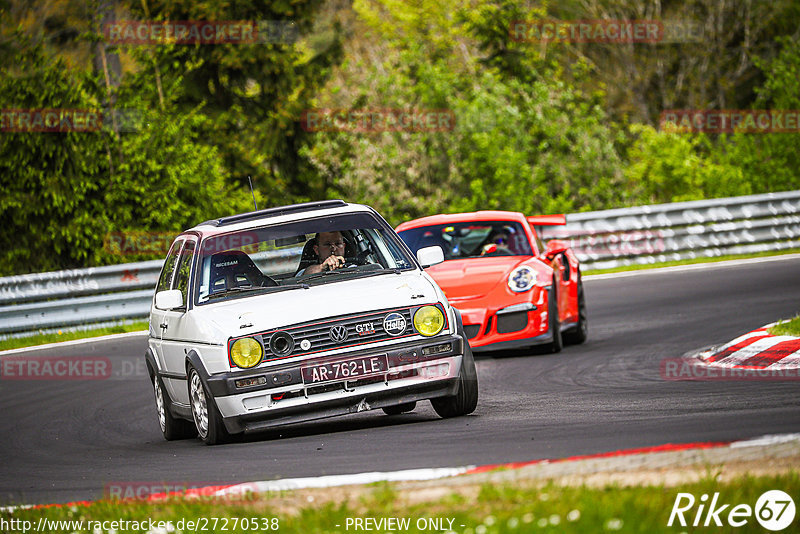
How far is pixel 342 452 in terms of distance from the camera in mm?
7578

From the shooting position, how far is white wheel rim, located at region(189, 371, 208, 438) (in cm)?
869

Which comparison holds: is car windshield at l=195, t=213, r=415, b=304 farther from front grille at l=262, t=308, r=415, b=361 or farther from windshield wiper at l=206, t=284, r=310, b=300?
front grille at l=262, t=308, r=415, b=361

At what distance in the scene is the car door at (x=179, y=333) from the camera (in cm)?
914

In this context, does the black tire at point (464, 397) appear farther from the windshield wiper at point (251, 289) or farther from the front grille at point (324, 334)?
the windshield wiper at point (251, 289)

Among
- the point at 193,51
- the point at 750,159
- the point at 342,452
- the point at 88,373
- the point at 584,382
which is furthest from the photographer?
the point at 193,51

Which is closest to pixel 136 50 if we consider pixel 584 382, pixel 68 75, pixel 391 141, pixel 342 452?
pixel 68 75

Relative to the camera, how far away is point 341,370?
326 inches

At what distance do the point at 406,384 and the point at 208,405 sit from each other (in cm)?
133

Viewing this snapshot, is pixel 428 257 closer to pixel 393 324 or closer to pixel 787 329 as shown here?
pixel 393 324

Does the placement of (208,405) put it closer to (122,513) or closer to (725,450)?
(122,513)

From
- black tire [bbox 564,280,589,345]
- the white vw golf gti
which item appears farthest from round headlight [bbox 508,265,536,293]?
the white vw golf gti

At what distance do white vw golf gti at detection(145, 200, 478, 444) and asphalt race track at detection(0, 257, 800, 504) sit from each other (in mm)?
242

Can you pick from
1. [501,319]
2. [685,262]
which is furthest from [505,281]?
[685,262]

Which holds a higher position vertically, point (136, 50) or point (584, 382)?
point (136, 50)
